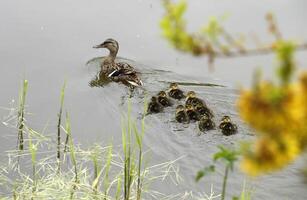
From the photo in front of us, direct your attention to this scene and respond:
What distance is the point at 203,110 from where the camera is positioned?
501 cm

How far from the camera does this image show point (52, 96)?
511 cm

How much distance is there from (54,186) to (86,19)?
3833 millimetres

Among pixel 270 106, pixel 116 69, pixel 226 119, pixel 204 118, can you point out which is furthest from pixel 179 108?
pixel 270 106

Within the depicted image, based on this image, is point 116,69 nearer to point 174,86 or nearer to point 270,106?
point 174,86

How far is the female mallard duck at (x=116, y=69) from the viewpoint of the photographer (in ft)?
19.1

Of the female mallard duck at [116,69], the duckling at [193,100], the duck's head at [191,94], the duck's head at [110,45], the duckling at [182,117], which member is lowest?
the duckling at [182,117]

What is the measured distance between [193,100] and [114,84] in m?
1.16

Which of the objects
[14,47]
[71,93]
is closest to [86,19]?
[14,47]

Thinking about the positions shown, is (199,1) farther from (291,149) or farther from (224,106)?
(291,149)

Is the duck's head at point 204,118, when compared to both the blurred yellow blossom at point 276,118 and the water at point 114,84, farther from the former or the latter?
the blurred yellow blossom at point 276,118

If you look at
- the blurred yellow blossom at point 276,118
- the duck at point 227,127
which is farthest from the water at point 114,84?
the blurred yellow blossom at point 276,118

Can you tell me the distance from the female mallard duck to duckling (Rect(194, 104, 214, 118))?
95cm

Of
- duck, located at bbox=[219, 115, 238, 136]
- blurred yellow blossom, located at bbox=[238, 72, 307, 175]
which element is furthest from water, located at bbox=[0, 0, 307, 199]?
blurred yellow blossom, located at bbox=[238, 72, 307, 175]

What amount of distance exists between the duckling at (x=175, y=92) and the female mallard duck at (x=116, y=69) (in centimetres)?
48
